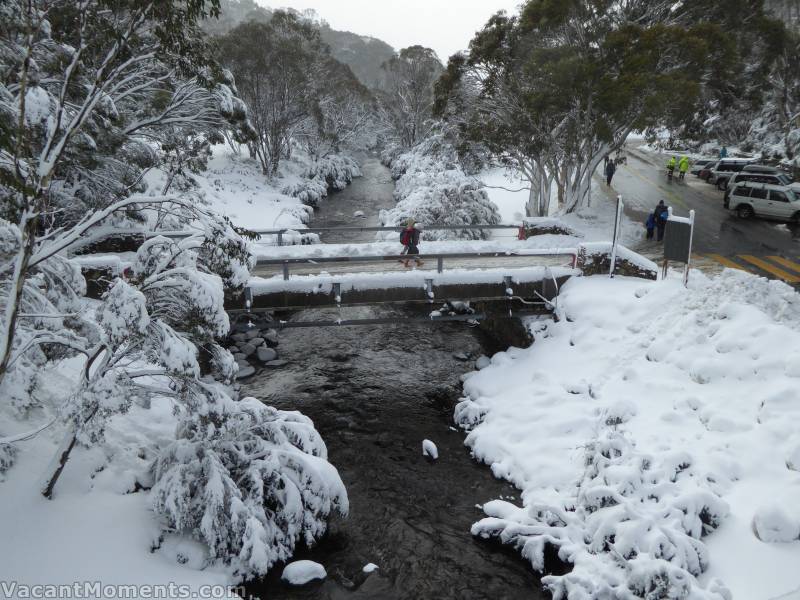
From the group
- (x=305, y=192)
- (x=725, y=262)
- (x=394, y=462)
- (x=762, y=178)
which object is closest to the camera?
(x=394, y=462)

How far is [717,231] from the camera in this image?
2422 cm

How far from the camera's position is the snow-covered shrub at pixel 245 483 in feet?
29.9

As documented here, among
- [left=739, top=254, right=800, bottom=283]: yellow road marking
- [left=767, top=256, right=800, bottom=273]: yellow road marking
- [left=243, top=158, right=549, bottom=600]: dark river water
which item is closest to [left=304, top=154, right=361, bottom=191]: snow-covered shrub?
[left=243, top=158, right=549, bottom=600]: dark river water

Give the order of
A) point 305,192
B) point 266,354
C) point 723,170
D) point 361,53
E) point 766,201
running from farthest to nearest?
point 361,53
point 305,192
point 723,170
point 766,201
point 266,354

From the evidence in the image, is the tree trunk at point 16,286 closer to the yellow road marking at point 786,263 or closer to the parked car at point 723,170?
the yellow road marking at point 786,263

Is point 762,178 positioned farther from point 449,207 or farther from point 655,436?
point 655,436

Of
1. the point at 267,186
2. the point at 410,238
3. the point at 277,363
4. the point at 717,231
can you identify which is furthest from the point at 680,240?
the point at 267,186

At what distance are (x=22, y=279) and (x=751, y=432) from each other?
12.3 metres

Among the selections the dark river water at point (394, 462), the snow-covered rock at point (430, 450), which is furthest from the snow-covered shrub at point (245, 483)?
the snow-covered rock at point (430, 450)

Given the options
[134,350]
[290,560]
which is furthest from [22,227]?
[290,560]

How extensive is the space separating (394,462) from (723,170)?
32.9 meters

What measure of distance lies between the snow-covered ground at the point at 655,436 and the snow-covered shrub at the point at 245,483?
3199mm

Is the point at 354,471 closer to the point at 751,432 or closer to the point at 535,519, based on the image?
the point at 535,519

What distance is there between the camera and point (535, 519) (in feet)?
34.4
